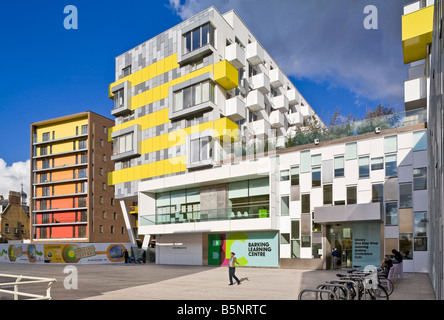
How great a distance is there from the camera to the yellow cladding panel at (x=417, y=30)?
25531mm

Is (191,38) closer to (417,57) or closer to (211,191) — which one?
(211,191)

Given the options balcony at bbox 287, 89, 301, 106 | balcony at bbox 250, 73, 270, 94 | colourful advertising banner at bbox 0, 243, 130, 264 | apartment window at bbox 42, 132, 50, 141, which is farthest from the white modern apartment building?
Result: apartment window at bbox 42, 132, 50, 141

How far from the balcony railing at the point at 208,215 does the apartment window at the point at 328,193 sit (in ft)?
14.8

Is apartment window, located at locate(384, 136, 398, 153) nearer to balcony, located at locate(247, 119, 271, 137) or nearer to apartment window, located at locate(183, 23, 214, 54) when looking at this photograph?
balcony, located at locate(247, 119, 271, 137)

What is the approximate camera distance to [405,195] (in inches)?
1037

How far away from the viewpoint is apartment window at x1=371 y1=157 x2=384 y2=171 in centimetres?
2759

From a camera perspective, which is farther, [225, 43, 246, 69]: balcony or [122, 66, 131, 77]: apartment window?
[122, 66, 131, 77]: apartment window

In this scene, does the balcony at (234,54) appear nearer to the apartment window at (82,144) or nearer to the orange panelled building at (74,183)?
the orange panelled building at (74,183)

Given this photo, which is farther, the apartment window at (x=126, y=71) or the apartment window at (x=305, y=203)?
the apartment window at (x=126, y=71)

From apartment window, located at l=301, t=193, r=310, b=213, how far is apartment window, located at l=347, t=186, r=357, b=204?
10.2 ft

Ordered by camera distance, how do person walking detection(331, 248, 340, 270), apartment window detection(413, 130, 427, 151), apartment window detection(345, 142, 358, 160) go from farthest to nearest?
apartment window detection(345, 142, 358, 160) → person walking detection(331, 248, 340, 270) → apartment window detection(413, 130, 427, 151)

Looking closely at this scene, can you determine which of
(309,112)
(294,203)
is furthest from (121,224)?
(294,203)

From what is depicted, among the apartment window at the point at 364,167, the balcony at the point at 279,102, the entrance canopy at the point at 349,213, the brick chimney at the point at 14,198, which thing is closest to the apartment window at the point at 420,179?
the entrance canopy at the point at 349,213
